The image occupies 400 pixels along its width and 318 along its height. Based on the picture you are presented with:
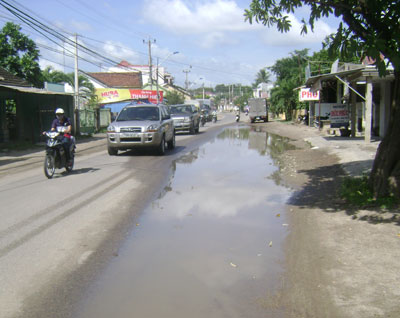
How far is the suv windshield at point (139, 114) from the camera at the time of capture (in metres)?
15.9

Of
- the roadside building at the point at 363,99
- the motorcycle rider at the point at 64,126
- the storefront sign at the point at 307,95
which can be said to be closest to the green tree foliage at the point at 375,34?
the motorcycle rider at the point at 64,126

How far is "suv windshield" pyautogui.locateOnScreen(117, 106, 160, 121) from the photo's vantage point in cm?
1586

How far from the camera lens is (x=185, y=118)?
27.4 meters

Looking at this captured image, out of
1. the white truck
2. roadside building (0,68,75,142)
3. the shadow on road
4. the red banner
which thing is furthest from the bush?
the red banner

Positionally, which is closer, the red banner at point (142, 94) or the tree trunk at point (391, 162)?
the tree trunk at point (391, 162)

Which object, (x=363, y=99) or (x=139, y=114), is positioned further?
(x=363, y=99)

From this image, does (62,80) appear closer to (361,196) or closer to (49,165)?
(49,165)

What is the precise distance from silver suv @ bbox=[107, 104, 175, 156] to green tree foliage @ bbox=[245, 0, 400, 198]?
7503 millimetres

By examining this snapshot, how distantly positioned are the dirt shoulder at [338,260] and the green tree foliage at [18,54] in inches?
1097

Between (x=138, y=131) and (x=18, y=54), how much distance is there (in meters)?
21.0

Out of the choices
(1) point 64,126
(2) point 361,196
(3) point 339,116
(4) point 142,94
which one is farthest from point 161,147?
(4) point 142,94

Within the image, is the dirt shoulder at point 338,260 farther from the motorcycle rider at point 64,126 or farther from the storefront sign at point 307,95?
the storefront sign at point 307,95

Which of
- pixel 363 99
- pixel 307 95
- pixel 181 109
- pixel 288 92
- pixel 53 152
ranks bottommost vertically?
pixel 53 152

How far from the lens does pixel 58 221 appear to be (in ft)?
21.2
